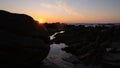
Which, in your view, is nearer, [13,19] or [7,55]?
[7,55]

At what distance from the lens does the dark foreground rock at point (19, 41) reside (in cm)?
739

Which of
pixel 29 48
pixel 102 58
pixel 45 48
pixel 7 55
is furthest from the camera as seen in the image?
pixel 102 58

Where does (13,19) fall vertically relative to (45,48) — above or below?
above

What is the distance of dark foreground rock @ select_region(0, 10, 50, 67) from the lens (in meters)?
7.39

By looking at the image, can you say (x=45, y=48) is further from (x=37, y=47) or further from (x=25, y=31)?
(x=25, y=31)

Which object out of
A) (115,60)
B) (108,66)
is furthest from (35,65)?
→ (115,60)

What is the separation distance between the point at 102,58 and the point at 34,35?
15.9 feet

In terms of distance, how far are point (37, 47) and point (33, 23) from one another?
4.91 feet

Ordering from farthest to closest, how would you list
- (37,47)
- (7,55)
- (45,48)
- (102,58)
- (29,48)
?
(102,58) → (45,48) → (37,47) → (29,48) → (7,55)

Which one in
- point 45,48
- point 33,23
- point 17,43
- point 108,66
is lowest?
point 108,66

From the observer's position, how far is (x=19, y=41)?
773 cm

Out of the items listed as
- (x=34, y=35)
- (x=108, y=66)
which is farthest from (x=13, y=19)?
(x=108, y=66)

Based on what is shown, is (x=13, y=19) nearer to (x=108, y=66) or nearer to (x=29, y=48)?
(x=29, y=48)

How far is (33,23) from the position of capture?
30.3 ft
